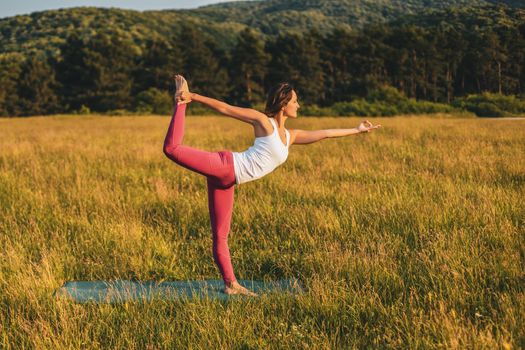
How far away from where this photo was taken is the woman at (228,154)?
3.55 metres

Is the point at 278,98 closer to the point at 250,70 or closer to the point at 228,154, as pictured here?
the point at 228,154

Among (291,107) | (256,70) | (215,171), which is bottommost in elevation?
(256,70)

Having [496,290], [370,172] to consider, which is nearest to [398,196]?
[370,172]

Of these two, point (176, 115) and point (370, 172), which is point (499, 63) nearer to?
point (370, 172)

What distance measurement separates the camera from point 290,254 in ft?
16.1

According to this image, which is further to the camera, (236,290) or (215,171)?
(236,290)

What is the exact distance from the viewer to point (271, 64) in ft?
201

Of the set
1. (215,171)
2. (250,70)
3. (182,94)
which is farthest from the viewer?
(250,70)

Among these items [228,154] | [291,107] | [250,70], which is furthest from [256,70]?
[228,154]

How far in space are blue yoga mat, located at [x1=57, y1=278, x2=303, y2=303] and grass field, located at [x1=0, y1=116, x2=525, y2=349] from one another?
98 millimetres

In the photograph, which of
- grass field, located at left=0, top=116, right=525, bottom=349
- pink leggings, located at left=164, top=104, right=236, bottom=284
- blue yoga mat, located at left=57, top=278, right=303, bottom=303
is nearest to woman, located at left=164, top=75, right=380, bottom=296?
pink leggings, located at left=164, top=104, right=236, bottom=284

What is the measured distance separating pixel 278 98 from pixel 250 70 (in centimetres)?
5599

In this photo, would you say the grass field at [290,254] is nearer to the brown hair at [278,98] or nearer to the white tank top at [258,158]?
the white tank top at [258,158]

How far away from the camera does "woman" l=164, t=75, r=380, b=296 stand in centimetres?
355
